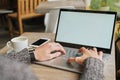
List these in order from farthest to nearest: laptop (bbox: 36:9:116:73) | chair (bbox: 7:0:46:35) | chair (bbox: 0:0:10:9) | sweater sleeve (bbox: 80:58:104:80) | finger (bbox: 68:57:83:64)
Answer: chair (bbox: 0:0:10:9) → chair (bbox: 7:0:46:35) → laptop (bbox: 36:9:116:73) → finger (bbox: 68:57:83:64) → sweater sleeve (bbox: 80:58:104:80)

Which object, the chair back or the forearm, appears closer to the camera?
the forearm

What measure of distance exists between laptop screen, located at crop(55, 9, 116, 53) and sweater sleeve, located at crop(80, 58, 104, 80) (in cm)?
22

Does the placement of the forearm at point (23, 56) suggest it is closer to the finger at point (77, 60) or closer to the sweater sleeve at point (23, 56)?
the sweater sleeve at point (23, 56)

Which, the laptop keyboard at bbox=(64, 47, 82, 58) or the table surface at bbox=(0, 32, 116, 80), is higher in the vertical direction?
A: the laptop keyboard at bbox=(64, 47, 82, 58)

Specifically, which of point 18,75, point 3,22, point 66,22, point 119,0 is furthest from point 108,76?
point 3,22

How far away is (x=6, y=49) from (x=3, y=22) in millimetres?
2741

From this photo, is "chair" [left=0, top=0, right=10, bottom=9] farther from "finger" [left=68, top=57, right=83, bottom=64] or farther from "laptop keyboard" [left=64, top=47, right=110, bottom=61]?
"finger" [left=68, top=57, right=83, bottom=64]

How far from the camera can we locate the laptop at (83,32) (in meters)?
1.08

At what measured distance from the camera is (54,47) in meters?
1.08

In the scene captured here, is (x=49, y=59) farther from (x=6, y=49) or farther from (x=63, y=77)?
(x=6, y=49)

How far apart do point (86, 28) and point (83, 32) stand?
0.03m

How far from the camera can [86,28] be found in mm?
1153

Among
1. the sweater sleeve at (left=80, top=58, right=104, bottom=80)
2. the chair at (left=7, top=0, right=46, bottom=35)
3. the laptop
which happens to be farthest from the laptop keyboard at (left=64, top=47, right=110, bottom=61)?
the chair at (left=7, top=0, right=46, bottom=35)

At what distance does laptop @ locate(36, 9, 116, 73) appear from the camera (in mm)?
1076
